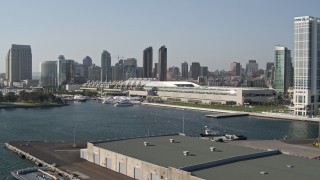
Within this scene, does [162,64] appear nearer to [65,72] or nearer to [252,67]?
[65,72]

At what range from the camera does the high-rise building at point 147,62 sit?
9306 cm

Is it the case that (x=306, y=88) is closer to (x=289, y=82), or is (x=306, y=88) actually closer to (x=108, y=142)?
(x=108, y=142)

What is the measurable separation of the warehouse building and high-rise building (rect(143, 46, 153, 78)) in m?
80.9

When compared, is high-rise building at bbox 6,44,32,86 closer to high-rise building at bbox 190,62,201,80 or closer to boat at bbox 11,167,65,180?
high-rise building at bbox 190,62,201,80

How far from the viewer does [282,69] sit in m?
55.9

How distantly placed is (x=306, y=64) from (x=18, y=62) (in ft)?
256

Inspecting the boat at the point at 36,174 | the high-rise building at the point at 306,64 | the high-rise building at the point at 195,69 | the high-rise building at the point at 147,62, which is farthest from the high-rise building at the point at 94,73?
the boat at the point at 36,174

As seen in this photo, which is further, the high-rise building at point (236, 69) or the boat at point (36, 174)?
the high-rise building at point (236, 69)

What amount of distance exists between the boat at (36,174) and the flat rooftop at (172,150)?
140cm

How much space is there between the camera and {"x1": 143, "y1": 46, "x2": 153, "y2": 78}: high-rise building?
3664 inches

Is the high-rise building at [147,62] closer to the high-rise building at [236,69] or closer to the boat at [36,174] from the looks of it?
the high-rise building at [236,69]

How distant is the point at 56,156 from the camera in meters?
12.7

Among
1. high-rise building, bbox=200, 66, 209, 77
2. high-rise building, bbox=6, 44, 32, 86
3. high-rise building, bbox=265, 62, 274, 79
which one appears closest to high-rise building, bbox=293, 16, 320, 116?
high-rise building, bbox=265, 62, 274, 79

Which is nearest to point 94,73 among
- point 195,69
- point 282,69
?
point 195,69
